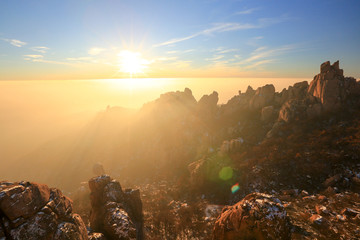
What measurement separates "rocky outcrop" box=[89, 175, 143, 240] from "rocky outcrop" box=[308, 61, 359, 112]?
54218 millimetres

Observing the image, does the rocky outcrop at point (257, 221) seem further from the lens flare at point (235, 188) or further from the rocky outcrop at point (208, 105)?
the rocky outcrop at point (208, 105)

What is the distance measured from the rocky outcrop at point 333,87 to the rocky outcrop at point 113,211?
54218 mm

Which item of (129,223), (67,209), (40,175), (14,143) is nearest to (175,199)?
(129,223)

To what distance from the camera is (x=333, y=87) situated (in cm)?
4209

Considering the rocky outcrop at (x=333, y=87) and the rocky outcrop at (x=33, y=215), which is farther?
the rocky outcrop at (x=333, y=87)

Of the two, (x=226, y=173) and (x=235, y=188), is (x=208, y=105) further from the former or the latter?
(x=235, y=188)

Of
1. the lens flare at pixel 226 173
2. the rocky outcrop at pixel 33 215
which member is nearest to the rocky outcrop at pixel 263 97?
the lens flare at pixel 226 173

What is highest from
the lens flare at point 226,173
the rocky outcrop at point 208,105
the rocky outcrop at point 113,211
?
the rocky outcrop at point 208,105

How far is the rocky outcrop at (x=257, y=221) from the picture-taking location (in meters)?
12.0

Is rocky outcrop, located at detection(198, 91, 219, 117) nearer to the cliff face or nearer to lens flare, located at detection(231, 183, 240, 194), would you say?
the cliff face

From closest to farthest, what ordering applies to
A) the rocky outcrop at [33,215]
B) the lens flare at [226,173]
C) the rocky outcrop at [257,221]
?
the rocky outcrop at [33,215]
the rocky outcrop at [257,221]
the lens flare at [226,173]

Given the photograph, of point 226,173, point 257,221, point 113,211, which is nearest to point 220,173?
point 226,173

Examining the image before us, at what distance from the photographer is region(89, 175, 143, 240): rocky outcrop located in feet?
55.4

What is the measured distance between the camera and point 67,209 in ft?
48.1
